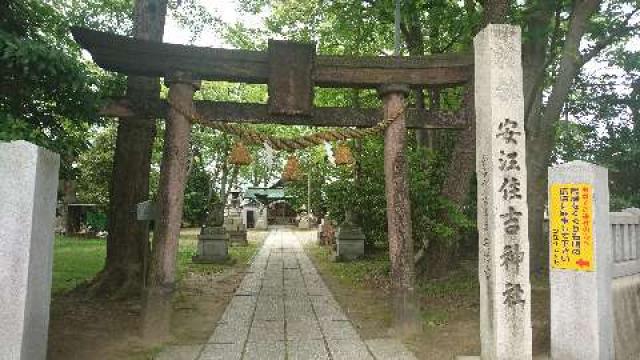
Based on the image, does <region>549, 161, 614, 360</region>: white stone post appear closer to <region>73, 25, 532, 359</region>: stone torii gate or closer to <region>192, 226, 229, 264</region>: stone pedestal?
<region>73, 25, 532, 359</region>: stone torii gate

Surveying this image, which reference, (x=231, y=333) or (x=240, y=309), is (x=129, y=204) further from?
(x=231, y=333)

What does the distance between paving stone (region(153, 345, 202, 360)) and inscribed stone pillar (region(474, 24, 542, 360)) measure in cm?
359

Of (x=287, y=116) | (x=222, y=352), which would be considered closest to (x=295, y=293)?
(x=222, y=352)

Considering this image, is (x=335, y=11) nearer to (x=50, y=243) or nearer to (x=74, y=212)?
(x=50, y=243)

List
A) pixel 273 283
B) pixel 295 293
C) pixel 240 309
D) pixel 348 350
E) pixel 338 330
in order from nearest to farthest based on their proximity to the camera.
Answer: pixel 348 350, pixel 338 330, pixel 240 309, pixel 295 293, pixel 273 283

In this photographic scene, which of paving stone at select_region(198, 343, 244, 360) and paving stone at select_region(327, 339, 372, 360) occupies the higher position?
paving stone at select_region(327, 339, 372, 360)

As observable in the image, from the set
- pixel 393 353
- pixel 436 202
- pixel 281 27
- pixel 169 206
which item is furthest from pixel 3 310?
pixel 281 27

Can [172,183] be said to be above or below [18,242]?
above

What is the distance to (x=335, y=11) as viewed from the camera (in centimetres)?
1467

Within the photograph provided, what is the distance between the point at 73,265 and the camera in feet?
51.6

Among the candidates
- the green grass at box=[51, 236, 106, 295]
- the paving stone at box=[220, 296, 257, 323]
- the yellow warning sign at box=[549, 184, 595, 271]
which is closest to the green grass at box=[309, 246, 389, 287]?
the paving stone at box=[220, 296, 257, 323]

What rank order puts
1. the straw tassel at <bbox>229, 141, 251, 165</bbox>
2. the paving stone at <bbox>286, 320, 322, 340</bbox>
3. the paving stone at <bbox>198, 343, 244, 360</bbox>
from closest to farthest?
the paving stone at <bbox>198, 343, 244, 360</bbox> < the paving stone at <bbox>286, 320, 322, 340</bbox> < the straw tassel at <bbox>229, 141, 251, 165</bbox>

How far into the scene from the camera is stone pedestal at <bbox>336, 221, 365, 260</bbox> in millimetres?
18312

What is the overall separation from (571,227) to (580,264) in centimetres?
43
